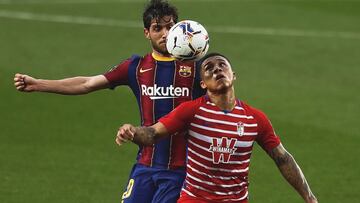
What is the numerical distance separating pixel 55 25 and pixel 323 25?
724 cm

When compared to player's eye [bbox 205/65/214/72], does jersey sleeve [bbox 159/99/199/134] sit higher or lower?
lower

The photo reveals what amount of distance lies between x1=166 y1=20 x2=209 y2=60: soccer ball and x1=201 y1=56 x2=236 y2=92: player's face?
576mm

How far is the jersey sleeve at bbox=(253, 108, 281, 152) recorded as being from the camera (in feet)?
31.7

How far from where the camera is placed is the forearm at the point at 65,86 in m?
10.9

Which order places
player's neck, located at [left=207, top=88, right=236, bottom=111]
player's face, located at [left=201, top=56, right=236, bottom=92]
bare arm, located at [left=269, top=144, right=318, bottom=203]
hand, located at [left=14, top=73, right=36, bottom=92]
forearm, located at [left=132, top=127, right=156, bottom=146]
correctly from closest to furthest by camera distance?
1. forearm, located at [left=132, top=127, right=156, bottom=146]
2. player's face, located at [left=201, top=56, right=236, bottom=92]
3. player's neck, located at [left=207, top=88, right=236, bottom=111]
4. bare arm, located at [left=269, top=144, right=318, bottom=203]
5. hand, located at [left=14, top=73, right=36, bottom=92]

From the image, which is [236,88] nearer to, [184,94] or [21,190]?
[21,190]

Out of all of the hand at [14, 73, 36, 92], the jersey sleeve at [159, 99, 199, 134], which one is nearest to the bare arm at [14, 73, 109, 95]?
the hand at [14, 73, 36, 92]

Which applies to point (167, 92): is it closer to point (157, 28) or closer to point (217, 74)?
point (157, 28)

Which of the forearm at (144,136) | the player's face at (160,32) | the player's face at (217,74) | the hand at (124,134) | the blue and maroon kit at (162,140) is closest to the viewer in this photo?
the hand at (124,134)

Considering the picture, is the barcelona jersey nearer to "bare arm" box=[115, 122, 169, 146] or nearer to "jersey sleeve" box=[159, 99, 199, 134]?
"jersey sleeve" box=[159, 99, 199, 134]

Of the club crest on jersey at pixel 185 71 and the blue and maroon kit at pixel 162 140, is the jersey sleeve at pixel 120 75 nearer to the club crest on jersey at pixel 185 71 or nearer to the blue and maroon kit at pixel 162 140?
the blue and maroon kit at pixel 162 140

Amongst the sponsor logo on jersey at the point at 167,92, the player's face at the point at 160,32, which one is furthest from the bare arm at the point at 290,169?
the player's face at the point at 160,32

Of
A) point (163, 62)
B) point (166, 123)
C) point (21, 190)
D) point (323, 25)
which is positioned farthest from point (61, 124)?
point (323, 25)

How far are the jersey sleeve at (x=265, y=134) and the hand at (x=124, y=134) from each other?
126cm
